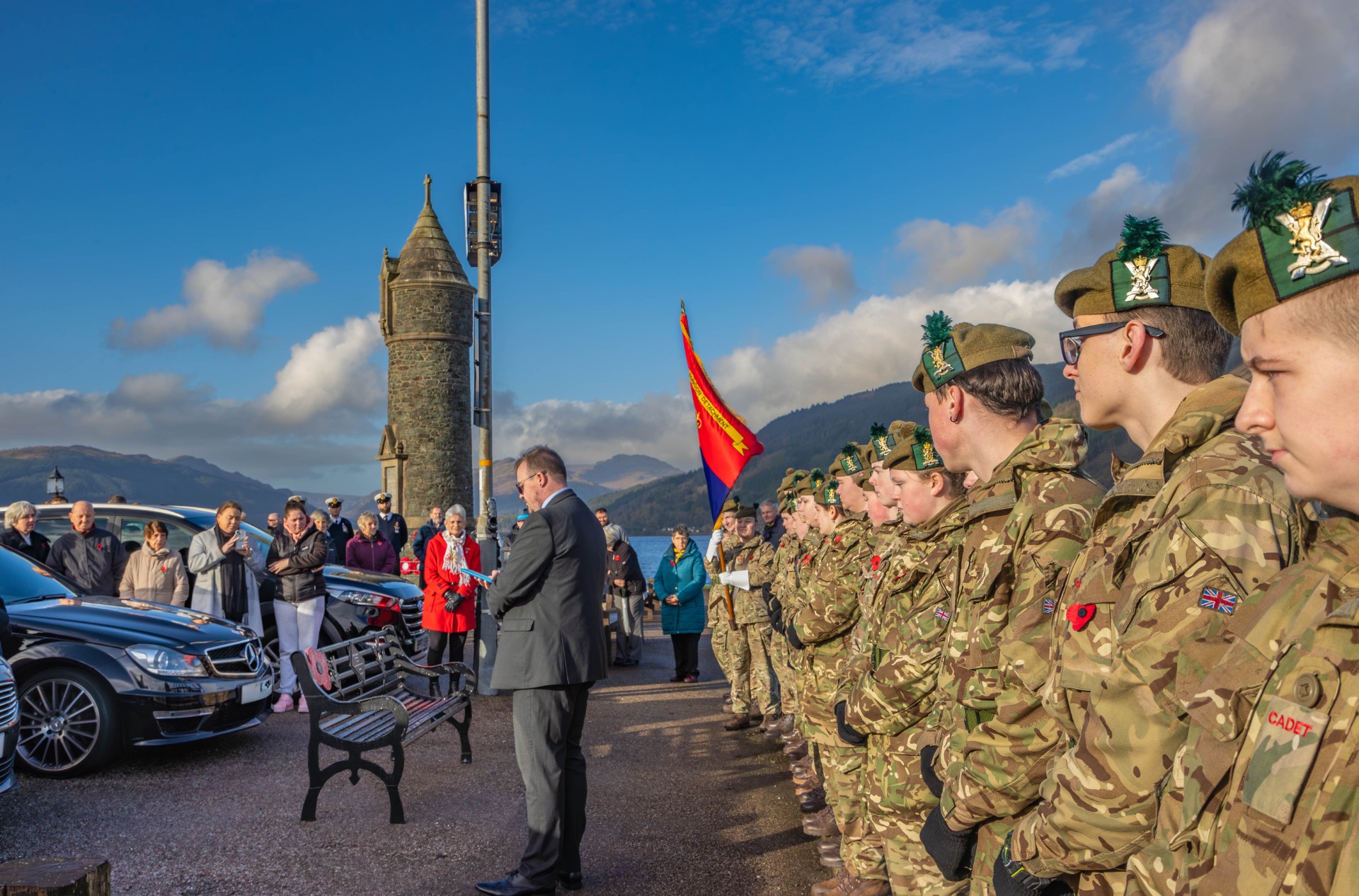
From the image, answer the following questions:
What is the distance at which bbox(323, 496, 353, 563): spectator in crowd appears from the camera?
13930 millimetres

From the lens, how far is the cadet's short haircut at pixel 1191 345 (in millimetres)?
2252

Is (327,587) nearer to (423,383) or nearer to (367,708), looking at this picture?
(367,708)

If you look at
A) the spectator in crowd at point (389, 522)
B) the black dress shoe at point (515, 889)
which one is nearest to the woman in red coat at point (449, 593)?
the spectator in crowd at point (389, 522)

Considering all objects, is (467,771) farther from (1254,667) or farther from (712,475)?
(1254,667)

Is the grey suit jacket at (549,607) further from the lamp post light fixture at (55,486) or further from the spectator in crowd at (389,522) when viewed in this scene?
the lamp post light fixture at (55,486)

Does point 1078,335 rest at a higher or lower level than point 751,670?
higher

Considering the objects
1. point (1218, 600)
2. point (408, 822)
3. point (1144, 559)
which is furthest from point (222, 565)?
point (1218, 600)

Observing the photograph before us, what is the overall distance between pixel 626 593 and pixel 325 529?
171 inches

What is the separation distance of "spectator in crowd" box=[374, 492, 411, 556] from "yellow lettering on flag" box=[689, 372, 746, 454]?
25.6ft

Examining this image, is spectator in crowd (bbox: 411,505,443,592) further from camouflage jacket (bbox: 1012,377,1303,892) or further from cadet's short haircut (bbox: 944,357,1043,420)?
camouflage jacket (bbox: 1012,377,1303,892)

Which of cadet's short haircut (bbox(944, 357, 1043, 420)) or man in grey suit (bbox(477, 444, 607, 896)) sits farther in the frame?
man in grey suit (bbox(477, 444, 607, 896))

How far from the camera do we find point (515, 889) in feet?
15.7

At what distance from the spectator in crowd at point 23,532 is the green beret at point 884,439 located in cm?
856

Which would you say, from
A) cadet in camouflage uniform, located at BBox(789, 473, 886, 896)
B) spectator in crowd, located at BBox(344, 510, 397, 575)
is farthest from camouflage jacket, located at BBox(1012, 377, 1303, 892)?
spectator in crowd, located at BBox(344, 510, 397, 575)
